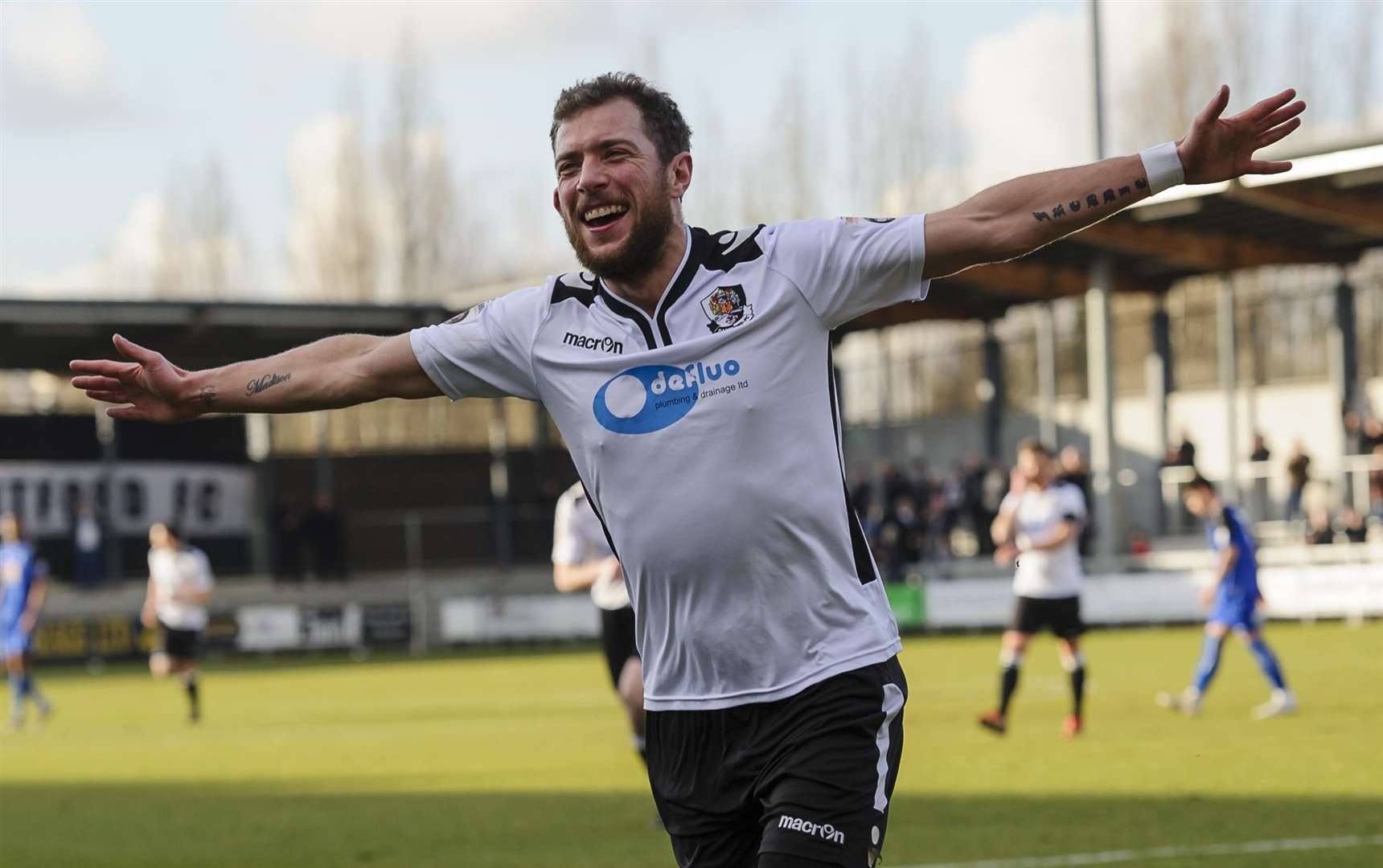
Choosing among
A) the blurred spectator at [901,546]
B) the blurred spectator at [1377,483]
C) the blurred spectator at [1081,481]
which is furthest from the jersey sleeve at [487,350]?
the blurred spectator at [901,546]

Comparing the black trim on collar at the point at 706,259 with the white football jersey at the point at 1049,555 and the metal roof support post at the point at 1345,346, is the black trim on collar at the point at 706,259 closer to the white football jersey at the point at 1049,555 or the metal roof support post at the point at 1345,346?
the white football jersey at the point at 1049,555

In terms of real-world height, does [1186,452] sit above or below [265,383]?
below

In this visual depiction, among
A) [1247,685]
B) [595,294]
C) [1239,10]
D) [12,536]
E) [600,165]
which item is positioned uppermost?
[1239,10]

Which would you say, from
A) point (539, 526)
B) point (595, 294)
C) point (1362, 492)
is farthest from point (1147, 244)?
point (595, 294)

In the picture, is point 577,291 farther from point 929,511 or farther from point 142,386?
point 929,511

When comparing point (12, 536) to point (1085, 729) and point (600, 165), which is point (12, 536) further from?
point (600, 165)

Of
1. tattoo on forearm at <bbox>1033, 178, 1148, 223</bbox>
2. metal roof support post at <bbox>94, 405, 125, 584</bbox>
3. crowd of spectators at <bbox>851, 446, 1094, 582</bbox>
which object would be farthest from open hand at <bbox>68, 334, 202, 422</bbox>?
metal roof support post at <bbox>94, 405, 125, 584</bbox>

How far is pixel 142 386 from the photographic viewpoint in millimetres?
5215

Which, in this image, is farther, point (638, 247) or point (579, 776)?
point (579, 776)

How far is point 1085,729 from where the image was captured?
16406mm

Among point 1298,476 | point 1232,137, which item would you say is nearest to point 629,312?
point 1232,137

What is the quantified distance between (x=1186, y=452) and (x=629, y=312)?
101 ft

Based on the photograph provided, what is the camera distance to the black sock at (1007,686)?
15727 mm

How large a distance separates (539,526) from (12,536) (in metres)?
16.8
